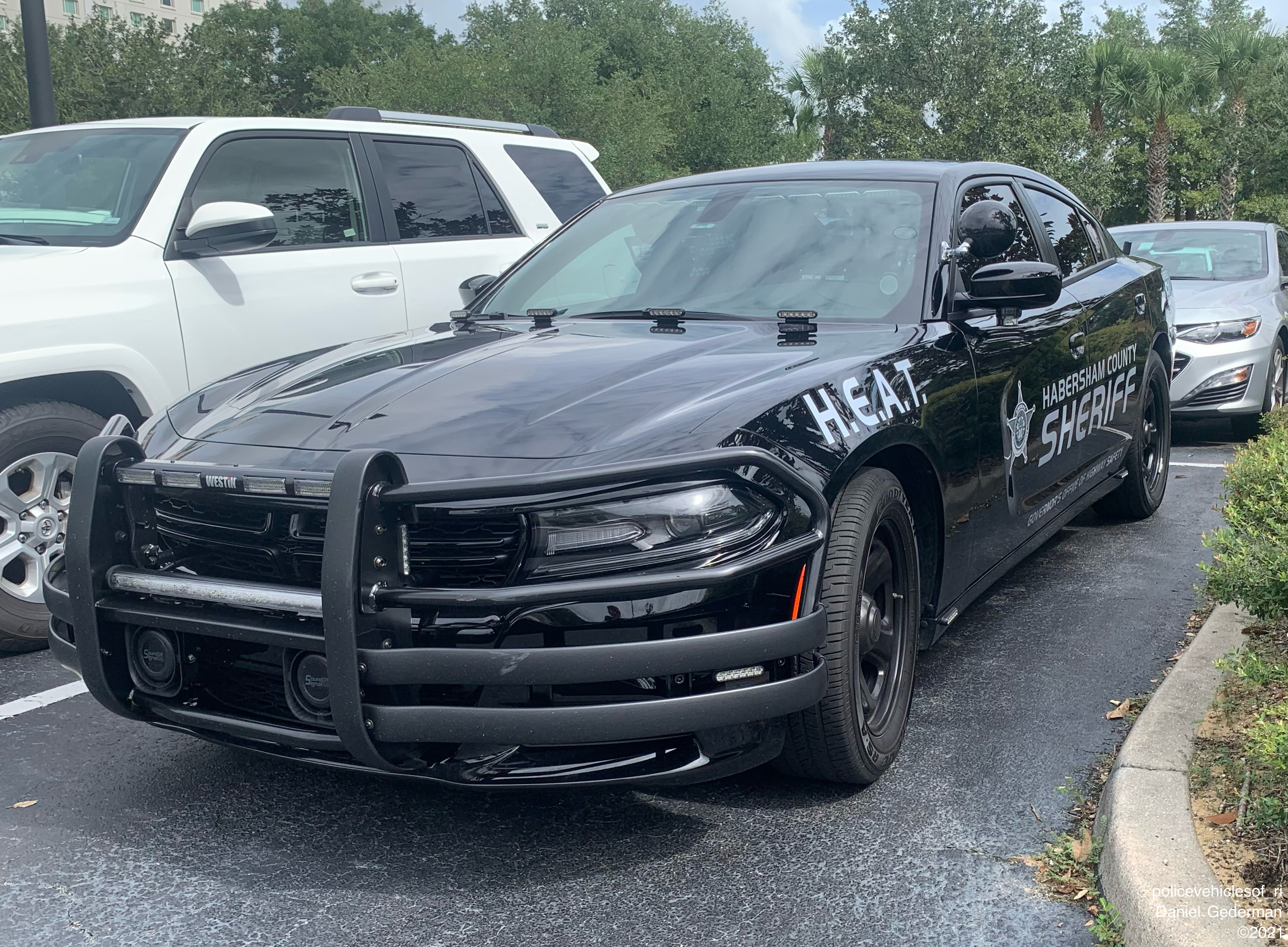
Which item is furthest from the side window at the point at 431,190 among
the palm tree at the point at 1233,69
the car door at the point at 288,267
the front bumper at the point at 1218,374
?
the palm tree at the point at 1233,69

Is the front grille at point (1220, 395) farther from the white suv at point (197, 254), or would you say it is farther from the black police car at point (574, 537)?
the black police car at point (574, 537)

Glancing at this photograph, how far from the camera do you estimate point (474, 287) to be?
5059 mm

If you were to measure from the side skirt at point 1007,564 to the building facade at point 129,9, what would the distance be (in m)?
67.0

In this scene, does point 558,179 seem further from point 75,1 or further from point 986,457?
point 75,1

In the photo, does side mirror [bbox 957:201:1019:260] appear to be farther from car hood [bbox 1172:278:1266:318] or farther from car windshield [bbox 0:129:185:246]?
car hood [bbox 1172:278:1266:318]

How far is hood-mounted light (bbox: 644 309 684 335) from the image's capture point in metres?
3.84

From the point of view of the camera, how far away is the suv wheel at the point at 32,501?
4.60m

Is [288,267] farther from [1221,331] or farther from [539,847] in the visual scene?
[1221,331]

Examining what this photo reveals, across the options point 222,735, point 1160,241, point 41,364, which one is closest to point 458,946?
point 222,735

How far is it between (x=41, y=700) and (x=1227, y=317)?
321 inches

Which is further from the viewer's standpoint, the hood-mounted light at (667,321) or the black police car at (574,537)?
the hood-mounted light at (667,321)

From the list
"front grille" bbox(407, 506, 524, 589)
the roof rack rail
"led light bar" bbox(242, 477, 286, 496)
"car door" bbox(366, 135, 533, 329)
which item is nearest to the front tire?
"front grille" bbox(407, 506, 524, 589)

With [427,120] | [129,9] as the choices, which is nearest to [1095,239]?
[427,120]

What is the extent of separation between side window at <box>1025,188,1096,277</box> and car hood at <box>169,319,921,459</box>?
188 cm
